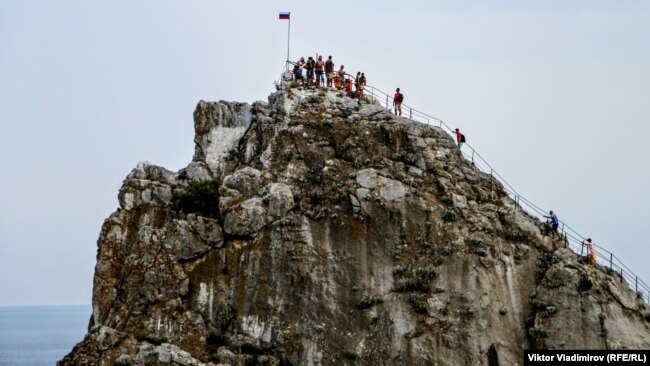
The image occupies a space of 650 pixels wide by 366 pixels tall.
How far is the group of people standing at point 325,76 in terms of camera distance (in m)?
69.2

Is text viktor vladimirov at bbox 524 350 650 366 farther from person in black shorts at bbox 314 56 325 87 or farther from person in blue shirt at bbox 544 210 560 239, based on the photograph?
person in black shorts at bbox 314 56 325 87

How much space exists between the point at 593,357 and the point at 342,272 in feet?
44.1

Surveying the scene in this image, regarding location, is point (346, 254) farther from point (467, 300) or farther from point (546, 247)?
point (546, 247)

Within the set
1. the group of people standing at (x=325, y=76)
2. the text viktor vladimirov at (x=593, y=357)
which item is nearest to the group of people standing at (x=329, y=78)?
the group of people standing at (x=325, y=76)

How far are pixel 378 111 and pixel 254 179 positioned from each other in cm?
850

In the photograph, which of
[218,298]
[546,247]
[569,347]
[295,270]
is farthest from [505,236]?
[218,298]

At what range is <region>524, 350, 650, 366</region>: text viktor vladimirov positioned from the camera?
58.3 metres

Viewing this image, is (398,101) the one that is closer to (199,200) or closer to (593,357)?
(199,200)

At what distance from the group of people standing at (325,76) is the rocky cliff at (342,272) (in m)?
5.27

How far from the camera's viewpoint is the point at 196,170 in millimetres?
66312

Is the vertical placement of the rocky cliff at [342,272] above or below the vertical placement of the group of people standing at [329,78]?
below

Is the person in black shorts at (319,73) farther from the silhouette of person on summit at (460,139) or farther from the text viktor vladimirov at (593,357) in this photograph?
the text viktor vladimirov at (593,357)

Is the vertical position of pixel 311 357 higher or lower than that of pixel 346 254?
lower

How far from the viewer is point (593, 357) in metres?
58.5
